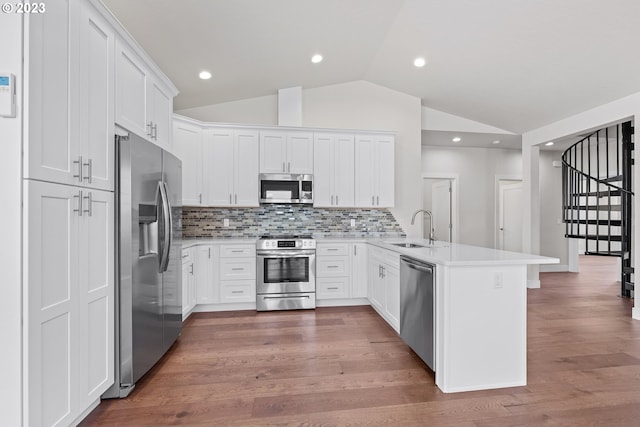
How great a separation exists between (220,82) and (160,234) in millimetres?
2486

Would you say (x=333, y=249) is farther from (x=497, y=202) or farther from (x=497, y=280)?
(x=497, y=202)

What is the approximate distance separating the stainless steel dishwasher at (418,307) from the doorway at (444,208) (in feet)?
12.3

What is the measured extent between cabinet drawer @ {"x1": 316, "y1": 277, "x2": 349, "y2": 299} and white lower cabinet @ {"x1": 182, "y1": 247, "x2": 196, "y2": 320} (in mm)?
1543

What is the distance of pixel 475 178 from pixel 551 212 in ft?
6.21

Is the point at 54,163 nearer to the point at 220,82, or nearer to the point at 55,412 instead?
the point at 55,412

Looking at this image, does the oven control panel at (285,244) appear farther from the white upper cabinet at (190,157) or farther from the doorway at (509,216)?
the doorway at (509,216)

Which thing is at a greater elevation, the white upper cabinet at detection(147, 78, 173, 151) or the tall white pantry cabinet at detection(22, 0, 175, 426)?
the white upper cabinet at detection(147, 78, 173, 151)

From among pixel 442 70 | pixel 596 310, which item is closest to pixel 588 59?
pixel 442 70

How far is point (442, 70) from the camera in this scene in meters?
4.08

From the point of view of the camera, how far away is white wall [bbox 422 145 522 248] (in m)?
6.40

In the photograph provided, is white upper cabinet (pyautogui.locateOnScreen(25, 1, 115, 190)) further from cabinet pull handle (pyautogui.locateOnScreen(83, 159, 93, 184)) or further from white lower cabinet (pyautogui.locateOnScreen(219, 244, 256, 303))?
white lower cabinet (pyautogui.locateOnScreen(219, 244, 256, 303))

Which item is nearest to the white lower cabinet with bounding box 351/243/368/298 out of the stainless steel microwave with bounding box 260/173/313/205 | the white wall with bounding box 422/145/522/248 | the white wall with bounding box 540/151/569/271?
the stainless steel microwave with bounding box 260/173/313/205

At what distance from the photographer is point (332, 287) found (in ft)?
13.5

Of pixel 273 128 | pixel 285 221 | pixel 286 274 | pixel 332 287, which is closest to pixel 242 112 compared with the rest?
pixel 273 128
